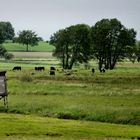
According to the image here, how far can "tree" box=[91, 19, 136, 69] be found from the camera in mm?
136000

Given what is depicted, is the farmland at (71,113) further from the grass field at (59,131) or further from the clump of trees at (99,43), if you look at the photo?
the clump of trees at (99,43)

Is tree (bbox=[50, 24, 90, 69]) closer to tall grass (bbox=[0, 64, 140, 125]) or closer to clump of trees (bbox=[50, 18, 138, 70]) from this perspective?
clump of trees (bbox=[50, 18, 138, 70])

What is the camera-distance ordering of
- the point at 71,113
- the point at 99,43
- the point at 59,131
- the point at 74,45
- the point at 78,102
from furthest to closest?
1. the point at 74,45
2. the point at 99,43
3. the point at 78,102
4. the point at 71,113
5. the point at 59,131

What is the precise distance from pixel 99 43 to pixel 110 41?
3.06 metres

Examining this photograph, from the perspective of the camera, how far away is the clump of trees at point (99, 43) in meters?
136

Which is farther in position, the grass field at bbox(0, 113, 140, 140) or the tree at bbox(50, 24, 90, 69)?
the tree at bbox(50, 24, 90, 69)

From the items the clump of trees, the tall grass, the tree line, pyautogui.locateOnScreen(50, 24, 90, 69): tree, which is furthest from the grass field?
pyautogui.locateOnScreen(50, 24, 90, 69): tree

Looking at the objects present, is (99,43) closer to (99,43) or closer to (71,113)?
(99,43)

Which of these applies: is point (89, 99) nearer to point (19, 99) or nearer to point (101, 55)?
point (19, 99)

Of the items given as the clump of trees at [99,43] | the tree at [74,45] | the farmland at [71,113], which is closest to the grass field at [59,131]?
the farmland at [71,113]

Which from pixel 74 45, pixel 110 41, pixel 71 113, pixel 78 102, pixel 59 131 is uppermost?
pixel 110 41

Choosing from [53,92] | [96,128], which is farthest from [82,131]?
[53,92]

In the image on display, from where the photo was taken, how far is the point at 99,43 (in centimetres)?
13600

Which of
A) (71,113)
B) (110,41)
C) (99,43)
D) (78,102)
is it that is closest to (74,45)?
(99,43)
